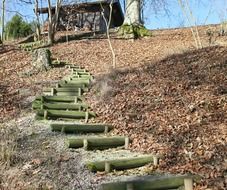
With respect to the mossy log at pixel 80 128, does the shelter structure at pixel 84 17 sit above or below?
above

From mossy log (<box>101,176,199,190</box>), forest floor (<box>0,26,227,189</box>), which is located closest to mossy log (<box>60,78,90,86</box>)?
forest floor (<box>0,26,227,189</box>)

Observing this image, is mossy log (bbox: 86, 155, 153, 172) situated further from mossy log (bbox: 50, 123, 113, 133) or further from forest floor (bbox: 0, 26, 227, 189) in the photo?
mossy log (bbox: 50, 123, 113, 133)

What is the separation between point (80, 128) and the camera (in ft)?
28.7

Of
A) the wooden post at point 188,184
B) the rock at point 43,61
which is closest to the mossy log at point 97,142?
the wooden post at point 188,184

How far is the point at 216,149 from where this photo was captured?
6.60 m

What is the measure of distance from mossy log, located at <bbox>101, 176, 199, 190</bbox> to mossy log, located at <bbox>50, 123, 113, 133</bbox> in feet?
10.1

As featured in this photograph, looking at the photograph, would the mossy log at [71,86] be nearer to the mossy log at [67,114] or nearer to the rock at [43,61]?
the mossy log at [67,114]

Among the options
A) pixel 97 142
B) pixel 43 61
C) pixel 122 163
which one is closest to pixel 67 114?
pixel 97 142

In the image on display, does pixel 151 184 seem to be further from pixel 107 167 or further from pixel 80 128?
pixel 80 128

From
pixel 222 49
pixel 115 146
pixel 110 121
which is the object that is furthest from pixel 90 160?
pixel 222 49

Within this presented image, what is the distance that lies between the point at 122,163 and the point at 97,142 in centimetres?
121

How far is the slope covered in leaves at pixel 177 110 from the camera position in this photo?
6.54m

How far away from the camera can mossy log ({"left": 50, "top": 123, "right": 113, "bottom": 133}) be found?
8.64 m

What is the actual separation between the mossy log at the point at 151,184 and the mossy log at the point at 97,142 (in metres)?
2.03
